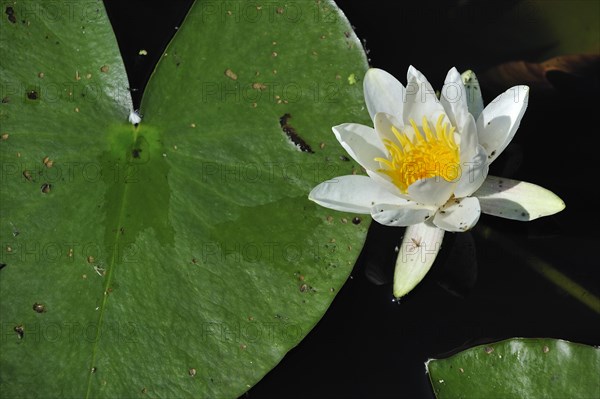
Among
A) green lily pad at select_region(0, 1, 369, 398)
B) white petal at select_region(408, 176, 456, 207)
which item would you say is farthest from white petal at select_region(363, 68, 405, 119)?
white petal at select_region(408, 176, 456, 207)

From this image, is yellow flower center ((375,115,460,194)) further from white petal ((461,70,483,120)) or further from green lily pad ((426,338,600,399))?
green lily pad ((426,338,600,399))

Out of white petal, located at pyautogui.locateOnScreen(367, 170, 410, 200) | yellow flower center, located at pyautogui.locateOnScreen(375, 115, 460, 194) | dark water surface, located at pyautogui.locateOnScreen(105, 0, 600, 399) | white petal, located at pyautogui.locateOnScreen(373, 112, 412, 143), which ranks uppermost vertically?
white petal, located at pyautogui.locateOnScreen(373, 112, 412, 143)

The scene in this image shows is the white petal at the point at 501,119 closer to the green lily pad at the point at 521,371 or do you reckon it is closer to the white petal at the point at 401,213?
the white petal at the point at 401,213

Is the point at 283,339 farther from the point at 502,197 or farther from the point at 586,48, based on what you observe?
the point at 586,48

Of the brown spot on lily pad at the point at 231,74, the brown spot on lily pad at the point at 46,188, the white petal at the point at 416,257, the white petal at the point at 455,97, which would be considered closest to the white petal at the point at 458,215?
the white petal at the point at 416,257

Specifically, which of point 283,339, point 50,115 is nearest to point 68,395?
point 283,339

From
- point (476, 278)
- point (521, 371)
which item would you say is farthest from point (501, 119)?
point (521, 371)
